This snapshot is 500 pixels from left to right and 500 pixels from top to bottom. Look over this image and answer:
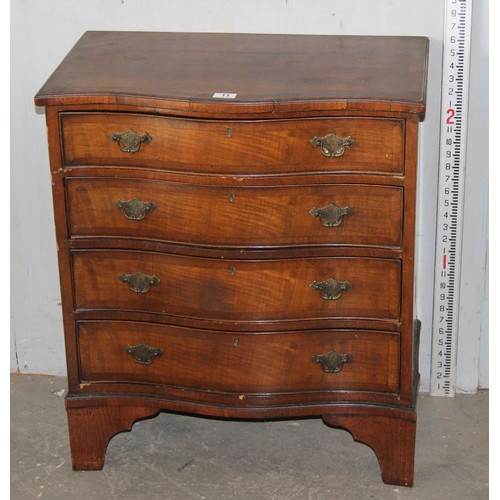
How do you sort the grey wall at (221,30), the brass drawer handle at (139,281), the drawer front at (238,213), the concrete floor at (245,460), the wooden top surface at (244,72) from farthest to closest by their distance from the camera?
the grey wall at (221,30)
the concrete floor at (245,460)
the brass drawer handle at (139,281)
the drawer front at (238,213)
the wooden top surface at (244,72)

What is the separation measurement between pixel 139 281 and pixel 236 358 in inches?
14.9

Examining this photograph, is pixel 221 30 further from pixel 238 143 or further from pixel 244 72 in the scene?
pixel 238 143

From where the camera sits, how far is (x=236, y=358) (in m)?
3.64

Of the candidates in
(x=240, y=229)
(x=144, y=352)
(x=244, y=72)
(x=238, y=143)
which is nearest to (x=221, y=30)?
(x=244, y=72)

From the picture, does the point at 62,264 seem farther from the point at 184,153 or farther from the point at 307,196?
the point at 307,196

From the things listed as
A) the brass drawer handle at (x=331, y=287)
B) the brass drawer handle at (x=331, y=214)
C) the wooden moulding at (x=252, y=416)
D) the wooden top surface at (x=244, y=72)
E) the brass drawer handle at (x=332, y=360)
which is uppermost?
the wooden top surface at (x=244, y=72)

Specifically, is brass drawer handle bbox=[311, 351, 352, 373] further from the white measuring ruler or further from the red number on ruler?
the red number on ruler

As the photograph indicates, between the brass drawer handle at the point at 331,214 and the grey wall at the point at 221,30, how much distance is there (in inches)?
26.4

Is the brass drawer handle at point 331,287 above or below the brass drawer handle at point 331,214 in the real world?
below

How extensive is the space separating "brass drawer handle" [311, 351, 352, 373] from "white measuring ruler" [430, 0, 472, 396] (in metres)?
0.64

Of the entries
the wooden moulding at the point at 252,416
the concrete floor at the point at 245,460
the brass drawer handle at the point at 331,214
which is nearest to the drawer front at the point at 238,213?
the brass drawer handle at the point at 331,214

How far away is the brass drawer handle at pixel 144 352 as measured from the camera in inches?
145

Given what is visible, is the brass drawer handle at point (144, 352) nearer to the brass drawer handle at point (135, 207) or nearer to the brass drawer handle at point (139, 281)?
the brass drawer handle at point (139, 281)

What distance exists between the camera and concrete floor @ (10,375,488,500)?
3771 millimetres
